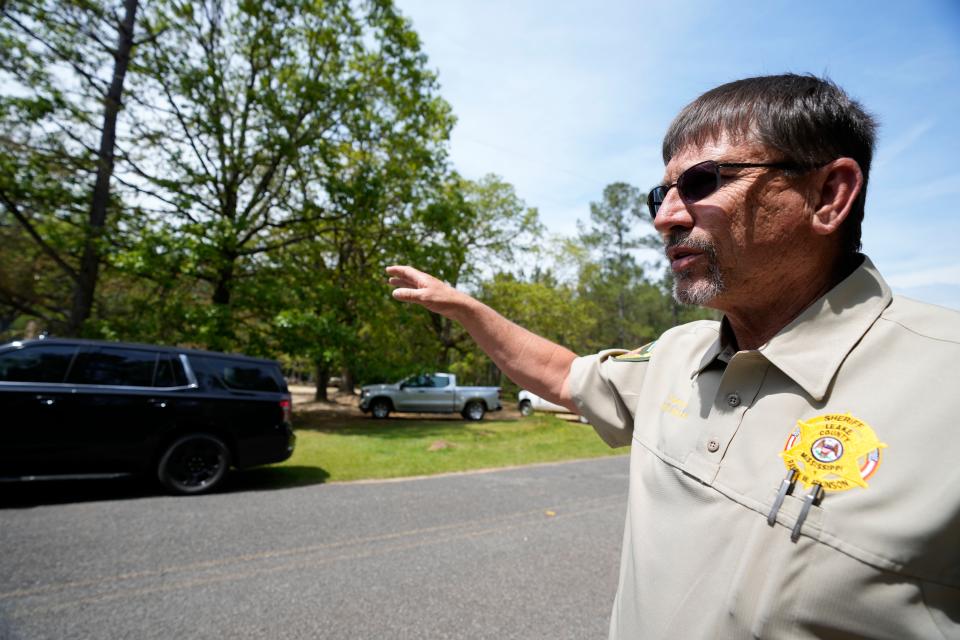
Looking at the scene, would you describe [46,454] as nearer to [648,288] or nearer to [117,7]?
[117,7]

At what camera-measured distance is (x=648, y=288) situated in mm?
44750

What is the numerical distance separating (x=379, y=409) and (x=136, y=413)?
1335 centimetres

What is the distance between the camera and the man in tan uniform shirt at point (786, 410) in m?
0.87

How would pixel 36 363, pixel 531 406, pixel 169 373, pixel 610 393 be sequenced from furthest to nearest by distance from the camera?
pixel 531 406 → pixel 169 373 → pixel 36 363 → pixel 610 393

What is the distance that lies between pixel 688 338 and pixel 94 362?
7.15 metres

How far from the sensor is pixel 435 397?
20.0m

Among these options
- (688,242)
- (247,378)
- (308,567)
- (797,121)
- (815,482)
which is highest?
(797,121)

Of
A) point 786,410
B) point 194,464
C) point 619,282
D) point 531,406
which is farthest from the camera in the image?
point 619,282

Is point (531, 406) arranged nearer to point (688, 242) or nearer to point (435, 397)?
point (435, 397)

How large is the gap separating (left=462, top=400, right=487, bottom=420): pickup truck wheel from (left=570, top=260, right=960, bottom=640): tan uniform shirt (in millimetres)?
18890

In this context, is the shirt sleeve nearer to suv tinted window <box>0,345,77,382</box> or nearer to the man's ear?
the man's ear

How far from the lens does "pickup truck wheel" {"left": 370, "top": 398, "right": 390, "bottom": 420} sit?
63.4ft

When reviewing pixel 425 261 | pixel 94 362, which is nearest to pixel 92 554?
pixel 94 362

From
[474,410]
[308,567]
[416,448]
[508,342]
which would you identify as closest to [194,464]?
[308,567]
